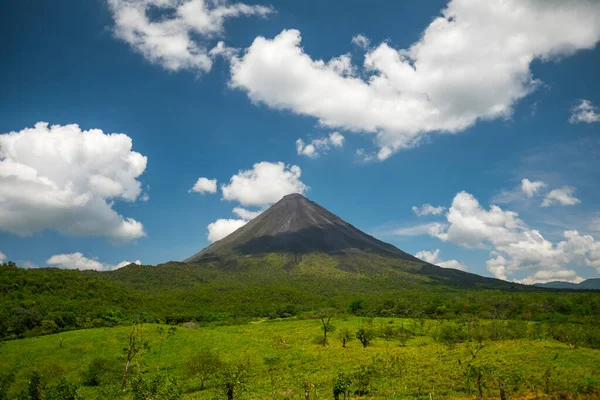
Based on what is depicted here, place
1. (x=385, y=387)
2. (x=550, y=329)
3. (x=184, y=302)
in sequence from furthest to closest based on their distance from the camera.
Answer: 1. (x=184, y=302)
2. (x=550, y=329)
3. (x=385, y=387)

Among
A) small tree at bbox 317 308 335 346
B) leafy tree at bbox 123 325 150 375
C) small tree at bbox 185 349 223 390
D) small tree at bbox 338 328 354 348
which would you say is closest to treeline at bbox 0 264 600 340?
leafy tree at bbox 123 325 150 375

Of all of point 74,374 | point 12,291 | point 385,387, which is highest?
point 12,291

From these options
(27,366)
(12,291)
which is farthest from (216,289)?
(27,366)

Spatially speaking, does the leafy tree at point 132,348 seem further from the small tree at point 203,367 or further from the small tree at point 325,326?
the small tree at point 325,326

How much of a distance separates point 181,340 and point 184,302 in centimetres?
7095

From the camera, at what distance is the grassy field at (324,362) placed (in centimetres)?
3739

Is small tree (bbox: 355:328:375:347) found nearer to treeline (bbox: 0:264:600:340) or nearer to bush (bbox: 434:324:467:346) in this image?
bush (bbox: 434:324:467:346)

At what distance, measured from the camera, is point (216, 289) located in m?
178

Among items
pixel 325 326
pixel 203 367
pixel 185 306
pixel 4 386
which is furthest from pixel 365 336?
pixel 185 306

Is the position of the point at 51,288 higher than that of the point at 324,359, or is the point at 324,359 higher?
the point at 51,288

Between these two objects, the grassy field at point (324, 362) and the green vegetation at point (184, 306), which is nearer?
the grassy field at point (324, 362)

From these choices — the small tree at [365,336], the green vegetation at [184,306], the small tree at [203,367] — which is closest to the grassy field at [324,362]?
the small tree at [203,367]

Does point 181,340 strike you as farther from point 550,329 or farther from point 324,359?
point 550,329

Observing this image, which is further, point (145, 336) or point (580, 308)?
point (580, 308)
